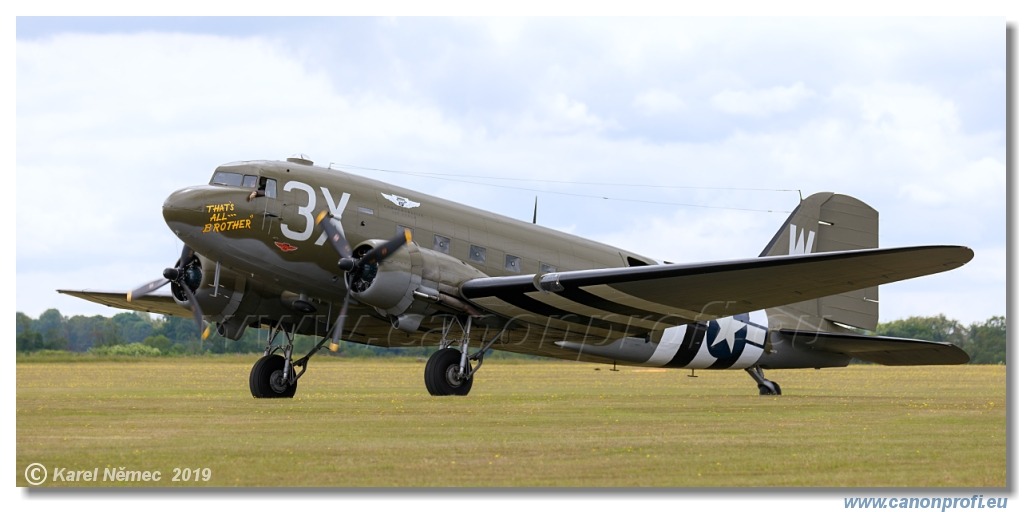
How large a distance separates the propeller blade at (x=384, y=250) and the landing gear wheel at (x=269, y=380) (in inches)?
137

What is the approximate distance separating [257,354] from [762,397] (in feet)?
124

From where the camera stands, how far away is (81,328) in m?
69.6

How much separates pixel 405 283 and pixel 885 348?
10381 millimetres

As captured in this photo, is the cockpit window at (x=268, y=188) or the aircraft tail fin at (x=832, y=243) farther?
the aircraft tail fin at (x=832, y=243)

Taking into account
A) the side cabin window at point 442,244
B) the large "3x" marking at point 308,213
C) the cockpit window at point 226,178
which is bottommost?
the side cabin window at point 442,244

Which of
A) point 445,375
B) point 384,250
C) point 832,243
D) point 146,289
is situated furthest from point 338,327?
point 832,243

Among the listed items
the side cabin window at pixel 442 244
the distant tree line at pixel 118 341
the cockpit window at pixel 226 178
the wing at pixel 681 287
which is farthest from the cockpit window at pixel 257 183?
the distant tree line at pixel 118 341

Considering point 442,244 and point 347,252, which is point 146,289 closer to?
point 347,252

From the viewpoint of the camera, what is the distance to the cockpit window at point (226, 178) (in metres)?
19.4

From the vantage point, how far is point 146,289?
22.8m

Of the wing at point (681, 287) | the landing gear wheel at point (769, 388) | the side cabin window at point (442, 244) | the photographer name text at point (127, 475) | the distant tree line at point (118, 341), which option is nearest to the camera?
the photographer name text at point (127, 475)

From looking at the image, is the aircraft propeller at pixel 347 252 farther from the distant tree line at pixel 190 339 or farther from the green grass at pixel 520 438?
the distant tree line at pixel 190 339

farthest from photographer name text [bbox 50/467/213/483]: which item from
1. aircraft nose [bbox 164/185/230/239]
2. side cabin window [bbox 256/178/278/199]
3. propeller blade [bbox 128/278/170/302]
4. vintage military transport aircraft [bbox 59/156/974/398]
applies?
propeller blade [bbox 128/278/170/302]

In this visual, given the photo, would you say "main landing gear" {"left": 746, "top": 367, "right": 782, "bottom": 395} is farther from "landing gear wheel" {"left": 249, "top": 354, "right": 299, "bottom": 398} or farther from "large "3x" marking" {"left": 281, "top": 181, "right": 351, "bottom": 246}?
"large "3x" marking" {"left": 281, "top": 181, "right": 351, "bottom": 246}
